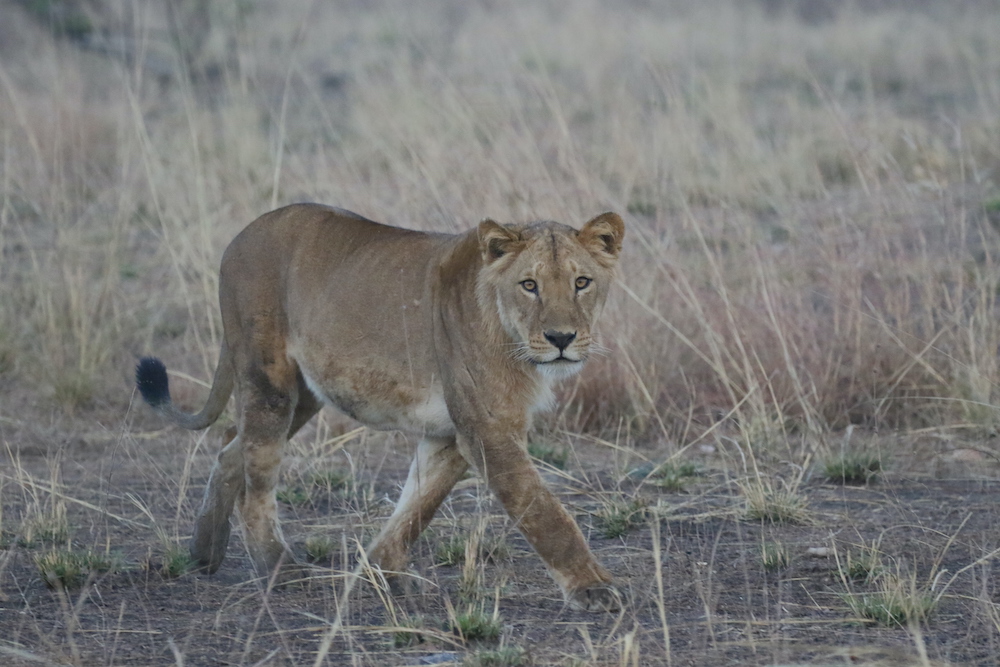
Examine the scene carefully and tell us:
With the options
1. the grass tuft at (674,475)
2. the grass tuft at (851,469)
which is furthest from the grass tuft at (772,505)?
the grass tuft at (851,469)

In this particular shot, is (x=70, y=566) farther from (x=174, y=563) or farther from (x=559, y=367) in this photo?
(x=559, y=367)

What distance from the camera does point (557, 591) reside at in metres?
3.89

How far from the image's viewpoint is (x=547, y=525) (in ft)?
11.9

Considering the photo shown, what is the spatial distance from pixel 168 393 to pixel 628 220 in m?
2.66

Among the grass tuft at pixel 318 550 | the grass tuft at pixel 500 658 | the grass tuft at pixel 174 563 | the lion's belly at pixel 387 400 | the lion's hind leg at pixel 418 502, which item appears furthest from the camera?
the grass tuft at pixel 318 550

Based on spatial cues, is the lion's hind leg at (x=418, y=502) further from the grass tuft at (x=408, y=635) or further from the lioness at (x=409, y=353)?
the grass tuft at (x=408, y=635)

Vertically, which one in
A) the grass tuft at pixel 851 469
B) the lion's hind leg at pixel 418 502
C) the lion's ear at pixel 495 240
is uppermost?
the lion's ear at pixel 495 240

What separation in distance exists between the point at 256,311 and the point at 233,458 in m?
0.49

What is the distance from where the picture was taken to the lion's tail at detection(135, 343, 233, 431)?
4.41 m

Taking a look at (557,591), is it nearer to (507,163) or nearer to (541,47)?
(507,163)

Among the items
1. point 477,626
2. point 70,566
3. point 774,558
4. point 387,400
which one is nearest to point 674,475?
point 774,558

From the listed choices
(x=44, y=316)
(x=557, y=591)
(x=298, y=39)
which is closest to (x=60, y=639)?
(x=557, y=591)

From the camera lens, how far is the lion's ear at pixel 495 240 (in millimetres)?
3715

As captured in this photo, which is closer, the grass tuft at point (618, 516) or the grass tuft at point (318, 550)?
the grass tuft at point (318, 550)
